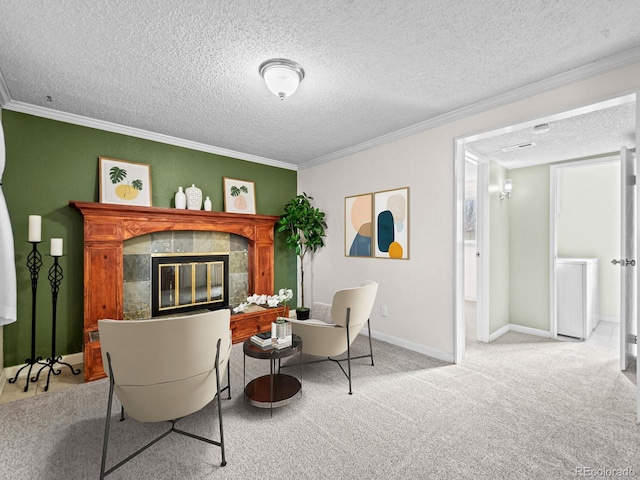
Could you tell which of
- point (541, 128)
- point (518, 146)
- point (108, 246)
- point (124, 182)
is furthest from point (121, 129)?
point (518, 146)

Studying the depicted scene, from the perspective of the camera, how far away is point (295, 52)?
6.84 feet

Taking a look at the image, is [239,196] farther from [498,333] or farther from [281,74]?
[498,333]

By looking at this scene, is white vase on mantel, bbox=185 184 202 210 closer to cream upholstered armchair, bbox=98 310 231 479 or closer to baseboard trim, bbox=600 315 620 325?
cream upholstered armchair, bbox=98 310 231 479

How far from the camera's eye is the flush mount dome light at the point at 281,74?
2.18 m

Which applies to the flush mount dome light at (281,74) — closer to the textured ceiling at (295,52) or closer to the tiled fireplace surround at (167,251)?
the textured ceiling at (295,52)

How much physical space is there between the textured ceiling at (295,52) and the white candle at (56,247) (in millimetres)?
1309

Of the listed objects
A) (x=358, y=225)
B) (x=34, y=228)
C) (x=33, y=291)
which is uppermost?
(x=358, y=225)

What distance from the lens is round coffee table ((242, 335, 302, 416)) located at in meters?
2.17

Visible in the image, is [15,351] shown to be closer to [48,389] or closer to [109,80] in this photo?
[48,389]

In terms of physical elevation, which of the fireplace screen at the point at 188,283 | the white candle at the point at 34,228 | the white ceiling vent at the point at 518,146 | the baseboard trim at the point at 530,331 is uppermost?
the white ceiling vent at the point at 518,146

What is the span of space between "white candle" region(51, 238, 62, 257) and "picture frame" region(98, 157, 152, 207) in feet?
2.16

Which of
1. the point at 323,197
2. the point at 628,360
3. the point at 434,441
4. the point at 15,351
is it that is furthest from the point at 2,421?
the point at 628,360

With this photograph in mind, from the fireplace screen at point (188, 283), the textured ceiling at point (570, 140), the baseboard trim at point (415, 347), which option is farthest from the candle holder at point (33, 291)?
the textured ceiling at point (570, 140)

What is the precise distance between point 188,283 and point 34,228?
160cm
